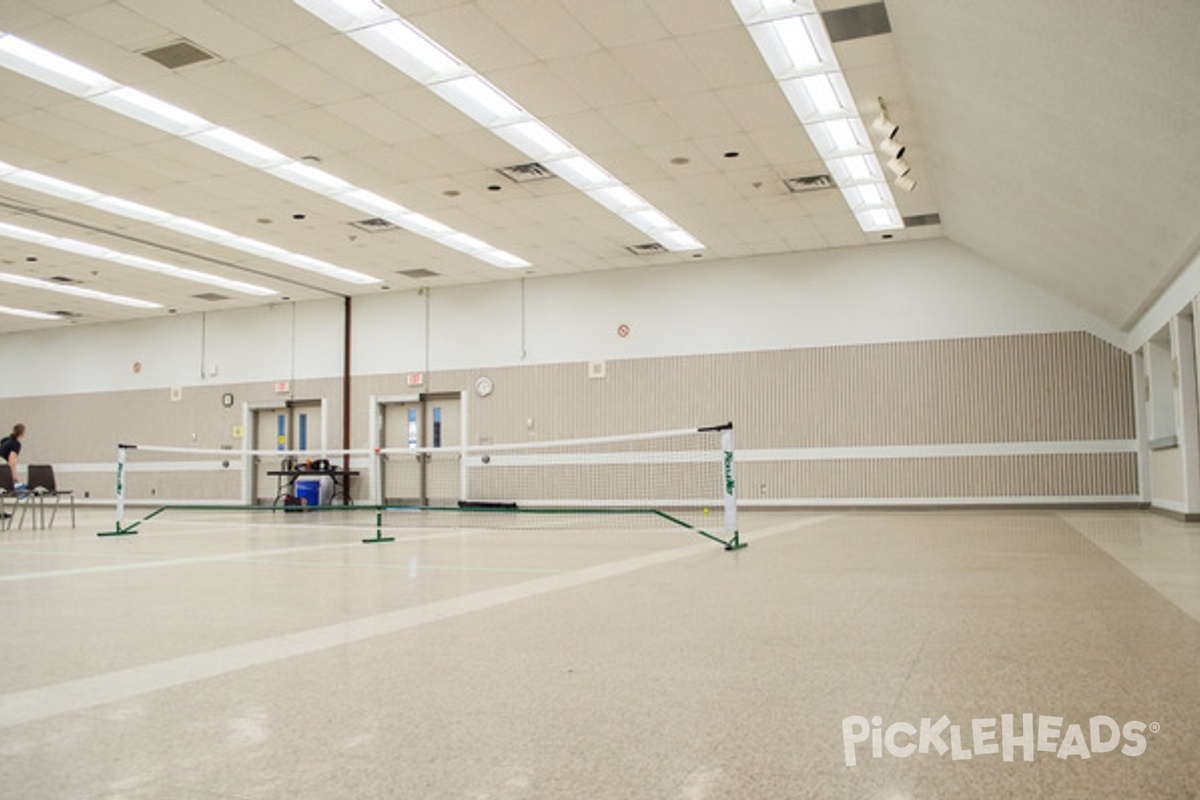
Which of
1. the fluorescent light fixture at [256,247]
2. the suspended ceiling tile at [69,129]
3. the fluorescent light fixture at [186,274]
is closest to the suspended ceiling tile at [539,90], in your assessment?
the suspended ceiling tile at [69,129]

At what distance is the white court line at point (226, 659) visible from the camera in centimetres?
290

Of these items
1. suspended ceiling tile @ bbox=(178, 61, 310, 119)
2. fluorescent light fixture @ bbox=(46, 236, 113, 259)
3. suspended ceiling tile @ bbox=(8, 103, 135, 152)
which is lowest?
fluorescent light fixture @ bbox=(46, 236, 113, 259)

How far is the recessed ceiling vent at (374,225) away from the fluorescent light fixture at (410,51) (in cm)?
501

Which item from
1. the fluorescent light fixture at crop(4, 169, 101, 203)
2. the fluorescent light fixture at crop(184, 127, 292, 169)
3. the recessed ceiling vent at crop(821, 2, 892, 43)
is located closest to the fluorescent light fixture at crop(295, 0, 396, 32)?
the fluorescent light fixture at crop(184, 127, 292, 169)

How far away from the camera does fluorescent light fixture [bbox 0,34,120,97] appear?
7.95 meters

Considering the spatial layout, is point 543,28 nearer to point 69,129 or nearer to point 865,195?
point 69,129

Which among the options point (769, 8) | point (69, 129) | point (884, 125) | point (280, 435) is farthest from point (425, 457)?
point (769, 8)

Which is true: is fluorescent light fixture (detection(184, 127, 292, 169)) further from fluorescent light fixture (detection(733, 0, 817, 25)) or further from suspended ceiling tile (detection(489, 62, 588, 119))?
fluorescent light fixture (detection(733, 0, 817, 25))

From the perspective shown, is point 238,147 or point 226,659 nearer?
point 226,659

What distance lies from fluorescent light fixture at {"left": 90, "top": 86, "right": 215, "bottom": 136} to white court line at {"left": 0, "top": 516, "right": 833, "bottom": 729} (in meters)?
6.76

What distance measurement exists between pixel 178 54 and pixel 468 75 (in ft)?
8.47

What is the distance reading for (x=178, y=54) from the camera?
26.3 ft

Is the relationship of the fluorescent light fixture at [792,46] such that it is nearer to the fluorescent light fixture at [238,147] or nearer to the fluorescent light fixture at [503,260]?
the fluorescent light fixture at [238,147]

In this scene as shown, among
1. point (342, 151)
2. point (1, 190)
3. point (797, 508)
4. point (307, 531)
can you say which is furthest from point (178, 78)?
point (797, 508)
